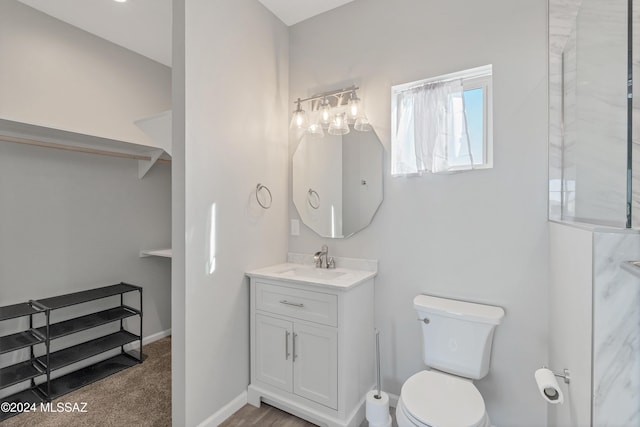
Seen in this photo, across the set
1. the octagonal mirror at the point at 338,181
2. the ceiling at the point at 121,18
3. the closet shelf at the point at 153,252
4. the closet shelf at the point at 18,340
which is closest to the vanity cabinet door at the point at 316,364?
the octagonal mirror at the point at 338,181

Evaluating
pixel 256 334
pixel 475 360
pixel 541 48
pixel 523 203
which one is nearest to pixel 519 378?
pixel 475 360

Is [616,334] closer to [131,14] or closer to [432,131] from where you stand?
[432,131]

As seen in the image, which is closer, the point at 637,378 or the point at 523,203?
the point at 637,378

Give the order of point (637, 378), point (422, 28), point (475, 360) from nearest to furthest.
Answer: point (637, 378) < point (475, 360) < point (422, 28)

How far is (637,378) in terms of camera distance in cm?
78

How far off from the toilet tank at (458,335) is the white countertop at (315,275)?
392 millimetres

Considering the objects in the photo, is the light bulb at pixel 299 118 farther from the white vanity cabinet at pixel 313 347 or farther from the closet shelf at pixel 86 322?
the closet shelf at pixel 86 322

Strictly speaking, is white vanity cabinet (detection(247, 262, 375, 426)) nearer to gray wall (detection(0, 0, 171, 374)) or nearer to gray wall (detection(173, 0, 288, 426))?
gray wall (detection(173, 0, 288, 426))

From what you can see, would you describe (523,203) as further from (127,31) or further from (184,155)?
(127,31)

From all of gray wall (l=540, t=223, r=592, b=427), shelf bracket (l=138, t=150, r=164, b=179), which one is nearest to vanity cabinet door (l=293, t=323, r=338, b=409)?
gray wall (l=540, t=223, r=592, b=427)

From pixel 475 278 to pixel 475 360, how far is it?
433mm

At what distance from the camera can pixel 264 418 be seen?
1832 millimetres

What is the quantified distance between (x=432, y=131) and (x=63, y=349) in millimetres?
3123

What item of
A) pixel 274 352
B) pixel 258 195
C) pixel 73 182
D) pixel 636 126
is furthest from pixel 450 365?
pixel 73 182
